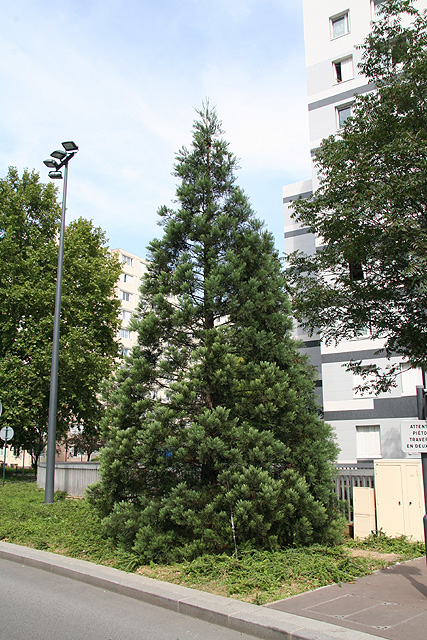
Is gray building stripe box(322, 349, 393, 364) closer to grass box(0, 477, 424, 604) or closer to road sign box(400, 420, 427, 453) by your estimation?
grass box(0, 477, 424, 604)

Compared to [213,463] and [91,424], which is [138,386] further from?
Result: [91,424]

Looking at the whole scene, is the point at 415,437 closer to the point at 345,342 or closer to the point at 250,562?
the point at 250,562

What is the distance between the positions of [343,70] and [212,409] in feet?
82.1

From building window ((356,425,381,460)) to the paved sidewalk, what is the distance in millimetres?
18036

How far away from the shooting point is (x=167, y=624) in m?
5.47

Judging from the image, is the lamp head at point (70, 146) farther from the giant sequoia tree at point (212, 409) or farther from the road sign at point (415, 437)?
the road sign at point (415, 437)

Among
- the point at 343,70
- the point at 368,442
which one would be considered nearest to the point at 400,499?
the point at 368,442

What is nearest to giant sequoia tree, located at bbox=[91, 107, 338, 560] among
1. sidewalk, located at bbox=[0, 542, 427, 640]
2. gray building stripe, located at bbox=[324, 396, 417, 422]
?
sidewalk, located at bbox=[0, 542, 427, 640]

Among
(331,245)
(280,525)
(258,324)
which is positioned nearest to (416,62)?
(331,245)

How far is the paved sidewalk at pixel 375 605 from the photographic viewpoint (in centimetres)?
499

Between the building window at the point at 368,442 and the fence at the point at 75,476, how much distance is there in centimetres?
1270

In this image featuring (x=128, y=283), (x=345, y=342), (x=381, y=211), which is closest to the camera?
(x=381, y=211)

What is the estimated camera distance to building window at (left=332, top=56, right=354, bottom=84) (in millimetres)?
27641

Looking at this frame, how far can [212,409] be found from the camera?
845 cm
